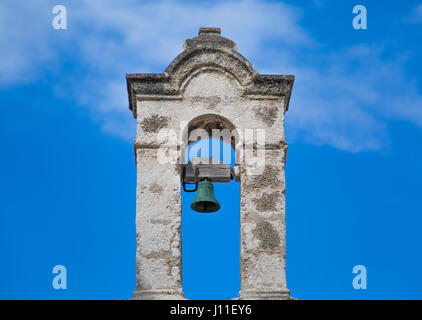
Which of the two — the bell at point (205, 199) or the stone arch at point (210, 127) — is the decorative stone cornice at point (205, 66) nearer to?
the stone arch at point (210, 127)

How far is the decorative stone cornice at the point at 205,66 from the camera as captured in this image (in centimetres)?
1507

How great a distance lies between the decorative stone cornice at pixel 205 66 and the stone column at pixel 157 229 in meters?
0.77

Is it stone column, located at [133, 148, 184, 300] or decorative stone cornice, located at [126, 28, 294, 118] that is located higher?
decorative stone cornice, located at [126, 28, 294, 118]

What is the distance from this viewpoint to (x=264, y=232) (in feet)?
47.6

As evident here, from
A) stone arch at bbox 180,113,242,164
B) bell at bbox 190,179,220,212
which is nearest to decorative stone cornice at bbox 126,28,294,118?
stone arch at bbox 180,113,242,164

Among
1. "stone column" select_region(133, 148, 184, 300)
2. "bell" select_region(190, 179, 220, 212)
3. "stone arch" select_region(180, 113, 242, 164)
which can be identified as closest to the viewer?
"stone column" select_region(133, 148, 184, 300)

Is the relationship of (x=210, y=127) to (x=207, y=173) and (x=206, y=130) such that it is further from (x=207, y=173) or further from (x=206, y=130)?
(x=207, y=173)

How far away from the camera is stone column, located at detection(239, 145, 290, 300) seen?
14211 millimetres

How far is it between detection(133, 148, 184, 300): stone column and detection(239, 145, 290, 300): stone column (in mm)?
771

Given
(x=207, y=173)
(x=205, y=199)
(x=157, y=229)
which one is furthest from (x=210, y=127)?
(x=157, y=229)

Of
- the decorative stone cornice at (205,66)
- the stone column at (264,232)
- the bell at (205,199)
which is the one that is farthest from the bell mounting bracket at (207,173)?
the decorative stone cornice at (205,66)

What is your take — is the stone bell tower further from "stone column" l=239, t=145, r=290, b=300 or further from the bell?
the bell

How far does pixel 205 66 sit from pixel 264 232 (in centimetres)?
226

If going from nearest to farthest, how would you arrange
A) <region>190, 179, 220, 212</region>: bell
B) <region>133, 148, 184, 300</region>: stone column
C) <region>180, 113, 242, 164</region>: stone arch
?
<region>133, 148, 184, 300</region>: stone column → <region>180, 113, 242, 164</region>: stone arch → <region>190, 179, 220, 212</region>: bell
